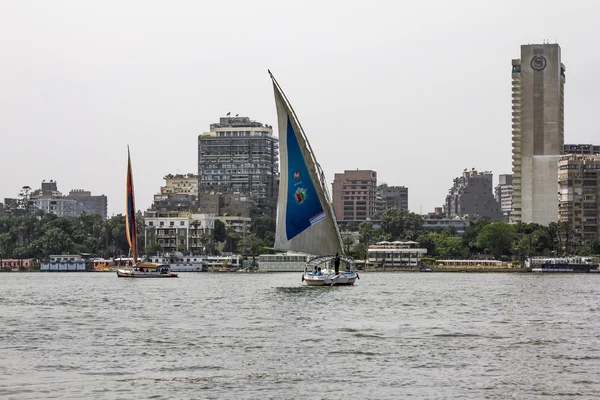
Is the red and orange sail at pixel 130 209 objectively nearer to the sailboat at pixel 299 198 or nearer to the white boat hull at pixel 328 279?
the white boat hull at pixel 328 279

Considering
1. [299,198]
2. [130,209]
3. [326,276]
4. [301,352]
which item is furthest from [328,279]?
[130,209]

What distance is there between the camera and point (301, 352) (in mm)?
50000

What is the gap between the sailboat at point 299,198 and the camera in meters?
101

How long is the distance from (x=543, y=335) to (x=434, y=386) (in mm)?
19593

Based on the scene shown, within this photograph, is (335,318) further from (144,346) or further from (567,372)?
(567,372)

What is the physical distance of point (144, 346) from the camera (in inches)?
2088

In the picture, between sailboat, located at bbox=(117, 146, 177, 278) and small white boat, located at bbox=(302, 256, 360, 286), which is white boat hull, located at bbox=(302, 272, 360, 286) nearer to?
small white boat, located at bbox=(302, 256, 360, 286)

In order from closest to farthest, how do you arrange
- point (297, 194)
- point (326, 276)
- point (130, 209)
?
point (297, 194) < point (326, 276) < point (130, 209)

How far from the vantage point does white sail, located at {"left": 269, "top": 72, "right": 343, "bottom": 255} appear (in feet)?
330

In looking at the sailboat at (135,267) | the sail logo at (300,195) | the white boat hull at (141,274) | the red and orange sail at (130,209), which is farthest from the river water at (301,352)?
the white boat hull at (141,274)

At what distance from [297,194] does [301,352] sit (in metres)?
52.9

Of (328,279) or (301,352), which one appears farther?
(328,279)

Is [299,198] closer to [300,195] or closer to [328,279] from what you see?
[300,195]

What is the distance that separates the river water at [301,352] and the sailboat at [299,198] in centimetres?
2095
